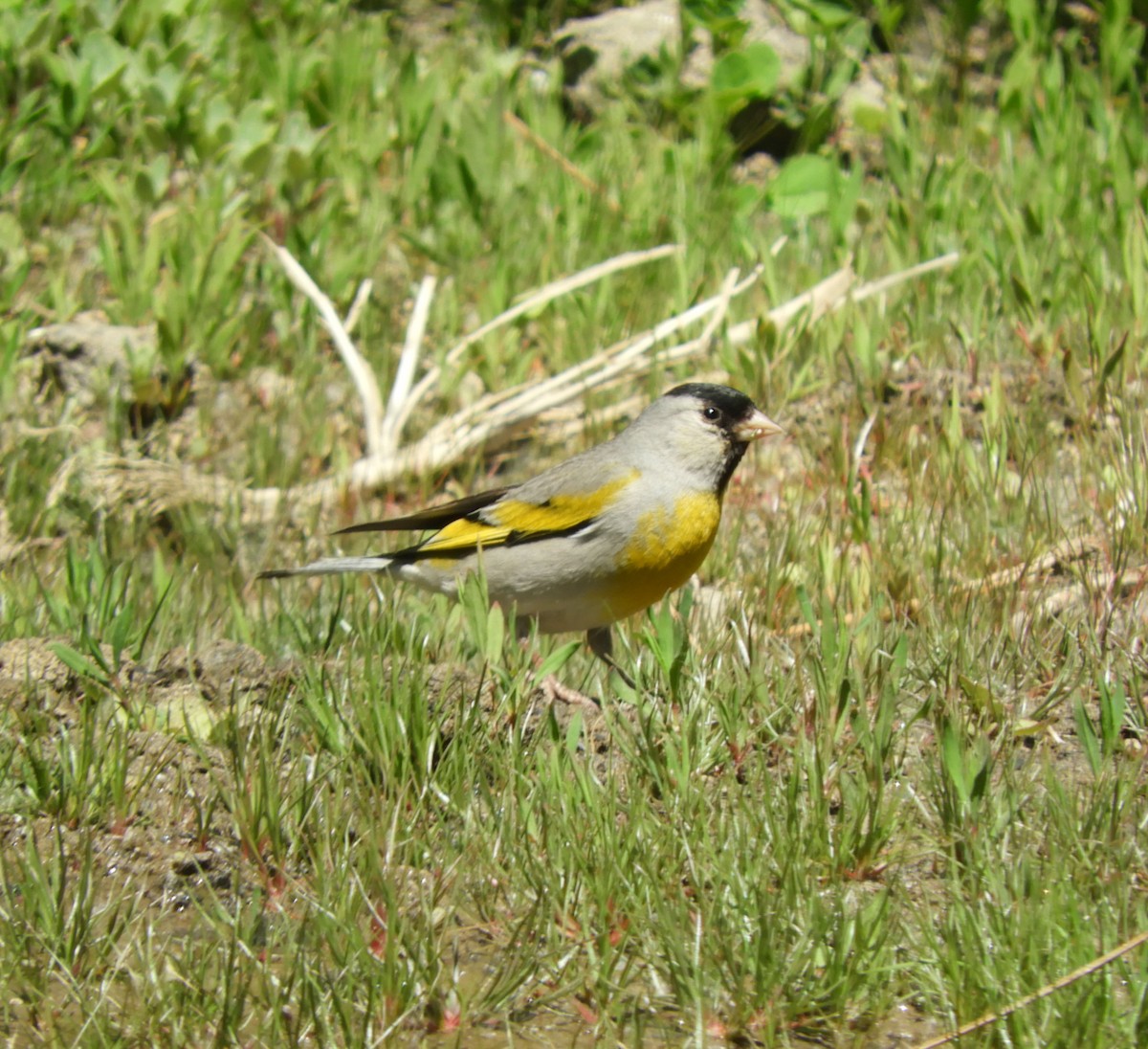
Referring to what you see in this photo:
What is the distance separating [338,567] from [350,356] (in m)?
1.63

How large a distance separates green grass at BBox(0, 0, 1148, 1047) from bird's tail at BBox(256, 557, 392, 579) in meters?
0.11

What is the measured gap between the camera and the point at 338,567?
4.63 m

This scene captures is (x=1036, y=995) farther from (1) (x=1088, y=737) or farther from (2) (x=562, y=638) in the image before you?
(2) (x=562, y=638)

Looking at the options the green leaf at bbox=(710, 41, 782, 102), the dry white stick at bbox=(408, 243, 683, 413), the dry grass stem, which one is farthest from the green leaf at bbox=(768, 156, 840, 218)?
the dry grass stem

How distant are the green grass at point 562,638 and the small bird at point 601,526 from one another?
0.53 ft

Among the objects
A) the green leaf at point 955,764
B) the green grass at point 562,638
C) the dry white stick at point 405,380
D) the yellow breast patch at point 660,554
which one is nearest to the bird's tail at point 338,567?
the green grass at point 562,638

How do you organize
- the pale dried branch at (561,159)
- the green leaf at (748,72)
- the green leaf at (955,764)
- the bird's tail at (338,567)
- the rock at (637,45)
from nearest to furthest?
the green leaf at (955,764) → the bird's tail at (338,567) → the pale dried branch at (561,159) → the green leaf at (748,72) → the rock at (637,45)

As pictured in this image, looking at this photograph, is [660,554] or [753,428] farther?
[753,428]

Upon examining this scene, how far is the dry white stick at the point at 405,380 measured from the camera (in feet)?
19.2

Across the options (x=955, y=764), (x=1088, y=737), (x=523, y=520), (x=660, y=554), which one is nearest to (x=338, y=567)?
(x=523, y=520)

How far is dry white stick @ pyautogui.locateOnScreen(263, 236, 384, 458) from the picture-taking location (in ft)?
19.3

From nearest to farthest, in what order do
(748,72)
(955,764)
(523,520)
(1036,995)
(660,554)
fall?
(1036,995) → (955,764) → (660,554) → (523,520) → (748,72)

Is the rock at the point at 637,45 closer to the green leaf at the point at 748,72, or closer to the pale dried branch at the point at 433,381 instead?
the green leaf at the point at 748,72

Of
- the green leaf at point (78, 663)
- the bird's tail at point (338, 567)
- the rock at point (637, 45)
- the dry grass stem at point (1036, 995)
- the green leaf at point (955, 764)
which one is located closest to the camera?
the dry grass stem at point (1036, 995)
